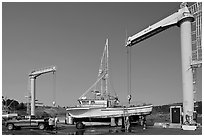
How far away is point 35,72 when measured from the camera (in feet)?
122

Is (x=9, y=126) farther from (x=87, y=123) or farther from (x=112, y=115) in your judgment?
(x=112, y=115)

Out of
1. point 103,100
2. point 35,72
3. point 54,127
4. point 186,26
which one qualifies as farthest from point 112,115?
point 35,72

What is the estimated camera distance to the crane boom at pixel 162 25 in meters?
20.7

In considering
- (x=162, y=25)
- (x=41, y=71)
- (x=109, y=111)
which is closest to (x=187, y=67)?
(x=162, y=25)

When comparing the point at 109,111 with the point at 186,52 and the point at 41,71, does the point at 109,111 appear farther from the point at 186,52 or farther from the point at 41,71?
the point at 41,71

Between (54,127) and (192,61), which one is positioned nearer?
(192,61)

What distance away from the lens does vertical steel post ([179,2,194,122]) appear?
20.1 m

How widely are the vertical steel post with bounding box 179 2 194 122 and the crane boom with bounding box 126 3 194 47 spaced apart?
1.21ft

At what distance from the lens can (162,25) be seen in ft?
73.1

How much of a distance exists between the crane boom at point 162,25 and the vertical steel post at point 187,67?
0.37 meters

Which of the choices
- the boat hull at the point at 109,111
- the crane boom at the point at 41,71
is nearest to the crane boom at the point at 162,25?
the boat hull at the point at 109,111

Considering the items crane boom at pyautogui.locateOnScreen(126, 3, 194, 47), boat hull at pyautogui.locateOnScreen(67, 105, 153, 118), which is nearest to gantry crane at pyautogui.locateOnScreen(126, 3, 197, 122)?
crane boom at pyautogui.locateOnScreen(126, 3, 194, 47)

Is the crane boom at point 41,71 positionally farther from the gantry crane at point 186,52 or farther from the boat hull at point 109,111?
the gantry crane at point 186,52

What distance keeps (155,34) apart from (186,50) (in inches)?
155
